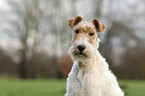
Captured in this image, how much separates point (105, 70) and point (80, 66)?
0.53 meters

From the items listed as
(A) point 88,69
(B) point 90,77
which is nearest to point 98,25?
(A) point 88,69

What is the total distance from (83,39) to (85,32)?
11.3 inches

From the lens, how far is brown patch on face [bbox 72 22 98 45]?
195 inches

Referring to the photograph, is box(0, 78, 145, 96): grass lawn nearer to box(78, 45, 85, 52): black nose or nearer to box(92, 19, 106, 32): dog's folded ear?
box(92, 19, 106, 32): dog's folded ear

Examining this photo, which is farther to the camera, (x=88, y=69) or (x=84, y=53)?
(x=88, y=69)

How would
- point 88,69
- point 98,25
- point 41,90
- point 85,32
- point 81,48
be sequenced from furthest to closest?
point 41,90
point 98,25
point 85,32
point 88,69
point 81,48

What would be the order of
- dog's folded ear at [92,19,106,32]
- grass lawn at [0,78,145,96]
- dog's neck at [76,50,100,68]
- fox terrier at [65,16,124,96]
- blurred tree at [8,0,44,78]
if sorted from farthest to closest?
blurred tree at [8,0,44,78] < grass lawn at [0,78,145,96] < dog's folded ear at [92,19,106,32] < dog's neck at [76,50,100,68] < fox terrier at [65,16,124,96]

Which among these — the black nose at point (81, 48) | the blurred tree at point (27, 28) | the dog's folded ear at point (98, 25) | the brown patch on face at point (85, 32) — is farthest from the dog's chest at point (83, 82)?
the blurred tree at point (27, 28)

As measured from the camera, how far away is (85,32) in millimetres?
5016

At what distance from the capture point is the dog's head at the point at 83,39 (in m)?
4.63

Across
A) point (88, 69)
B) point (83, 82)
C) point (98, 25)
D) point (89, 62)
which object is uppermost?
point (98, 25)

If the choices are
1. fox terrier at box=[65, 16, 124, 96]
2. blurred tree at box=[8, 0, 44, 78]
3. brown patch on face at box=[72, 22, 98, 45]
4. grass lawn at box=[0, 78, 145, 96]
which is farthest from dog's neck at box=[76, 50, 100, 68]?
blurred tree at box=[8, 0, 44, 78]

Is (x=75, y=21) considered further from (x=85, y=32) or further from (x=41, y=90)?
(x=41, y=90)

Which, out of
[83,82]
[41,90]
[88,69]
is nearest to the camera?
[83,82]
